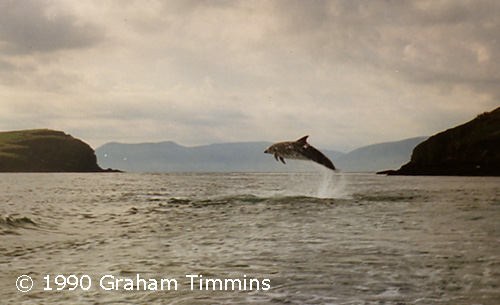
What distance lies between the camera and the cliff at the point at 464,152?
384 feet

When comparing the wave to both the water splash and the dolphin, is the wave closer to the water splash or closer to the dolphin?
the dolphin

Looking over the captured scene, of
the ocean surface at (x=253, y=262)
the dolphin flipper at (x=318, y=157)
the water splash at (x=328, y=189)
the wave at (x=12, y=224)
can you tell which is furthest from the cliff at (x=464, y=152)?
the wave at (x=12, y=224)

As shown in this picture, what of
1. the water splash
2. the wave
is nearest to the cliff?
the water splash

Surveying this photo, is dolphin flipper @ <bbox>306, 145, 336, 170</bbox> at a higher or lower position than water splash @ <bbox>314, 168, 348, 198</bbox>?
higher

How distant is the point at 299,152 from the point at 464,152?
381 ft

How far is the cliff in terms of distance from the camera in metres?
117

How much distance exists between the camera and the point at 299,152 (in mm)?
27281

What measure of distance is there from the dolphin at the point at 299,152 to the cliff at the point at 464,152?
106 meters

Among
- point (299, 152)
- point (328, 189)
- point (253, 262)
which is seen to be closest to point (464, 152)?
point (328, 189)

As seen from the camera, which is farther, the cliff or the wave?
the cliff

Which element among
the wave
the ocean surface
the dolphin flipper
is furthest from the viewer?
the dolphin flipper

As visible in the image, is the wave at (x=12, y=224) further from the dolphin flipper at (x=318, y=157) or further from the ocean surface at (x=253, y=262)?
the dolphin flipper at (x=318, y=157)

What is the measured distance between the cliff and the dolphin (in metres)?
106

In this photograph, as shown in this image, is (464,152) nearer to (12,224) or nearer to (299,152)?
(299,152)
